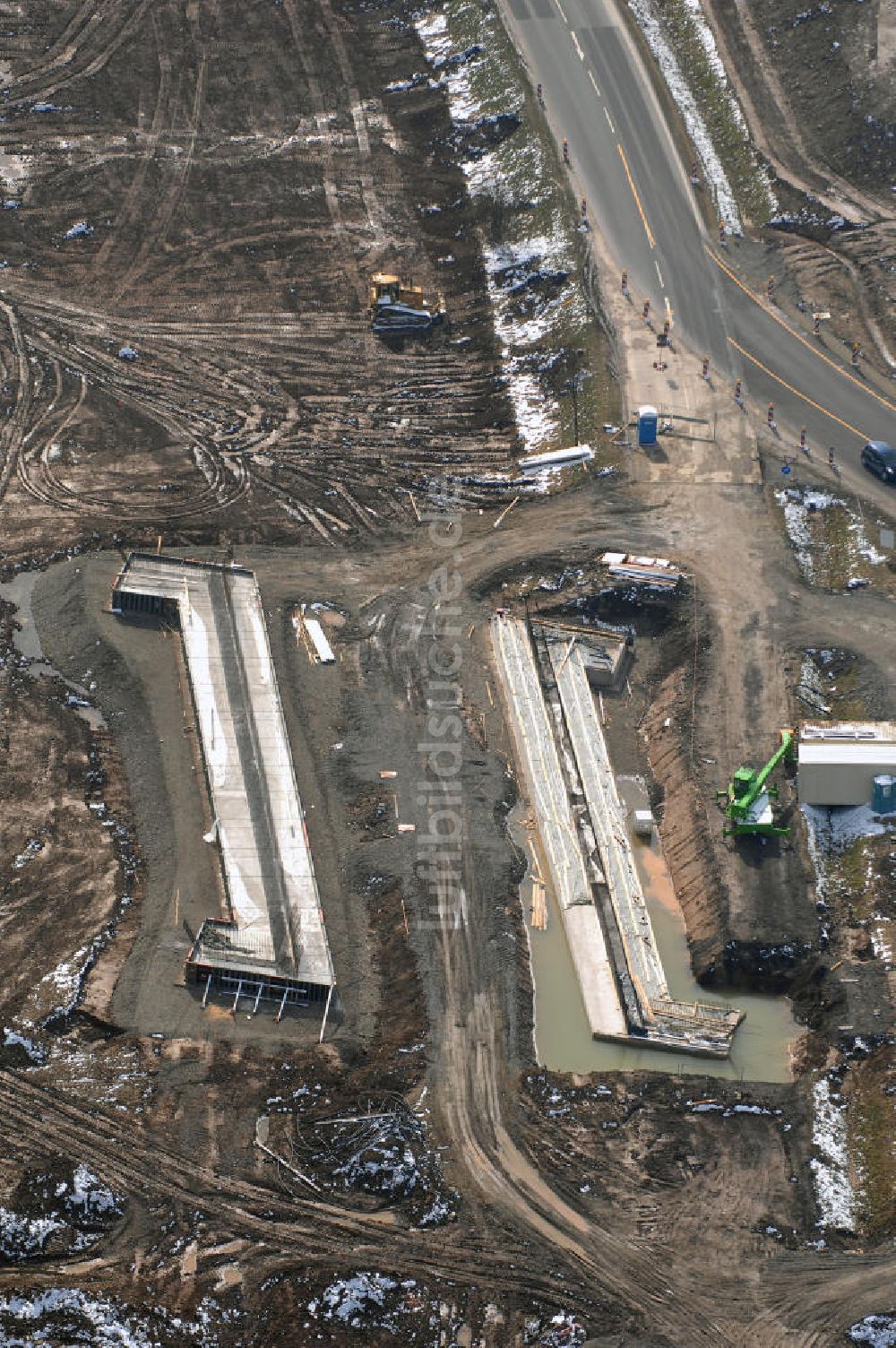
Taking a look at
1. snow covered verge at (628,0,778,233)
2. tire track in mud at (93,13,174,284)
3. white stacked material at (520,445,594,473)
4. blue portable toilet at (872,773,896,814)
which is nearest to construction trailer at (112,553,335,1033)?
white stacked material at (520,445,594,473)

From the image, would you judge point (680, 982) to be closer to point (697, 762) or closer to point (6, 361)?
point (697, 762)

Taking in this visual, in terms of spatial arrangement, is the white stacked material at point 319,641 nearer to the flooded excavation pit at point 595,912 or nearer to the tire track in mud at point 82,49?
the flooded excavation pit at point 595,912

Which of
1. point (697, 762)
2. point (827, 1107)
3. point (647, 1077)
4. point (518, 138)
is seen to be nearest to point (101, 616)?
point (697, 762)

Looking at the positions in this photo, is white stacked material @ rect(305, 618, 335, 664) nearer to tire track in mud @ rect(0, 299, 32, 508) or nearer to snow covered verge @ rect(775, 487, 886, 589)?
A: tire track in mud @ rect(0, 299, 32, 508)

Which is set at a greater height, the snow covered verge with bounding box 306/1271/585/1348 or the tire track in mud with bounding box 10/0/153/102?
the tire track in mud with bounding box 10/0/153/102

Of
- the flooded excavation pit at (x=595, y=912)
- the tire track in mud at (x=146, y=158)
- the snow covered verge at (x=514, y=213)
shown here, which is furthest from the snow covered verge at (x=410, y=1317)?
the tire track in mud at (x=146, y=158)

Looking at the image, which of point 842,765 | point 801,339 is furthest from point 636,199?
point 842,765
